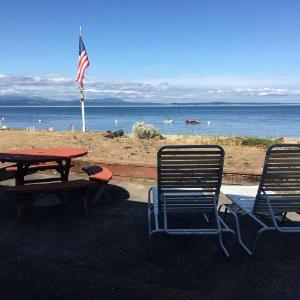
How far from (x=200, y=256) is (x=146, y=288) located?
0.89 m

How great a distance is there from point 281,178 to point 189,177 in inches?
36.4

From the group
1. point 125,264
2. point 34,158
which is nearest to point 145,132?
point 34,158

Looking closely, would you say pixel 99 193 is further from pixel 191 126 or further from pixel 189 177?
pixel 191 126

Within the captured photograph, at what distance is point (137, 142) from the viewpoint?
12.3m

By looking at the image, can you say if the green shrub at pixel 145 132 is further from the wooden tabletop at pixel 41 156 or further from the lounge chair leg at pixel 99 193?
A: the lounge chair leg at pixel 99 193

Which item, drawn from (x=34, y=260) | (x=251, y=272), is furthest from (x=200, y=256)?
(x=34, y=260)

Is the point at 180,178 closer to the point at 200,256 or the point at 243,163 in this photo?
the point at 200,256

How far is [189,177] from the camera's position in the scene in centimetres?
442

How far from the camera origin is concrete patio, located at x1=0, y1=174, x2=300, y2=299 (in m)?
3.57

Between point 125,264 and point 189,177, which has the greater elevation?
point 189,177

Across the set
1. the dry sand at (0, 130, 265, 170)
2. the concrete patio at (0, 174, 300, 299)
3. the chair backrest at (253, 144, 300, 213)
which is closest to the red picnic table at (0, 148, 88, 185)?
the concrete patio at (0, 174, 300, 299)

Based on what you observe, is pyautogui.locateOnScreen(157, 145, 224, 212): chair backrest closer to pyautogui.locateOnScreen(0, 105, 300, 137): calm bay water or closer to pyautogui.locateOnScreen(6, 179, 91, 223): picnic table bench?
pyautogui.locateOnScreen(6, 179, 91, 223): picnic table bench

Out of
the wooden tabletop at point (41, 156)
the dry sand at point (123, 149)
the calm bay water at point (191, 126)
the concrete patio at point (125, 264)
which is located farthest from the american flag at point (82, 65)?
the concrete patio at point (125, 264)

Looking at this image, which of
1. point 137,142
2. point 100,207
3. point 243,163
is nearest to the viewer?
point 100,207
